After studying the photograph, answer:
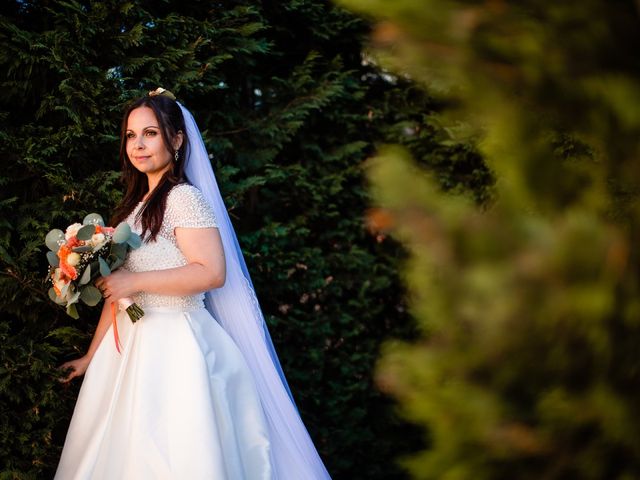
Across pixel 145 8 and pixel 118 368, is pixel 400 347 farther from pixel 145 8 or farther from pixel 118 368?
pixel 145 8

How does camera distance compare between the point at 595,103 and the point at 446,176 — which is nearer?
the point at 595,103

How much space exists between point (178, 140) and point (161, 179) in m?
0.24

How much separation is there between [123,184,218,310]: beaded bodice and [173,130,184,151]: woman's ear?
1.00ft

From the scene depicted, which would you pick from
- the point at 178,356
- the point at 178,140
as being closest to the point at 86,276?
the point at 178,356

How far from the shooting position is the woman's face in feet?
10.5

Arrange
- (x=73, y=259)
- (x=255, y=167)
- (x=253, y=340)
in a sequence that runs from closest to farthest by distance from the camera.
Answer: (x=73, y=259)
(x=253, y=340)
(x=255, y=167)

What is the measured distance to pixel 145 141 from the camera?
320cm

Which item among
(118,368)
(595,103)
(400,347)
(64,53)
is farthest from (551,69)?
(64,53)

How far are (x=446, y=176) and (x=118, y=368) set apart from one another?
321 centimetres

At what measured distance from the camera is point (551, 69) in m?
1.10

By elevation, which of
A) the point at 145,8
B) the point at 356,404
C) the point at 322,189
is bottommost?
the point at 356,404

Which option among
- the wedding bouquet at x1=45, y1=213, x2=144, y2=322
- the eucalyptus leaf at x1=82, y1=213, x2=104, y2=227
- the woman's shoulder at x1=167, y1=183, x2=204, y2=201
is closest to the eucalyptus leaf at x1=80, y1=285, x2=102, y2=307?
the wedding bouquet at x1=45, y1=213, x2=144, y2=322

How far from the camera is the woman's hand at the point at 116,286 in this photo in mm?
2848

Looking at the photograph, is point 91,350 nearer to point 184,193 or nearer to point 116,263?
point 116,263
